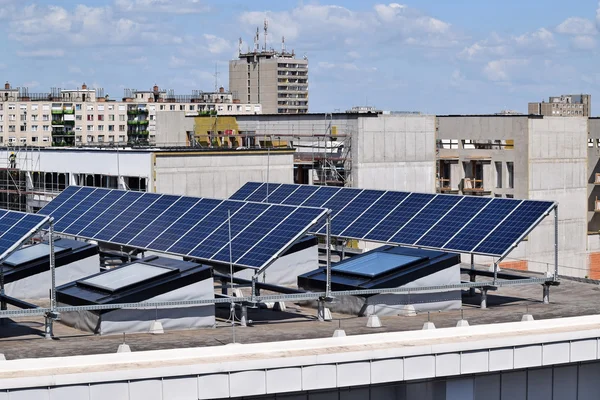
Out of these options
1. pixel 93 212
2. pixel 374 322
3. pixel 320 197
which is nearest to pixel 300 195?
pixel 320 197

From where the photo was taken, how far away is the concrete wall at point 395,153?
78875 mm

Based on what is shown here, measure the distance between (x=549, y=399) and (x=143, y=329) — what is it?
1153 cm

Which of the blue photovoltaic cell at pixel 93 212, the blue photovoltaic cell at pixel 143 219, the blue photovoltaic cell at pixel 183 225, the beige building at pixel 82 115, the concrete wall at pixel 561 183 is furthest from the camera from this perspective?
the beige building at pixel 82 115

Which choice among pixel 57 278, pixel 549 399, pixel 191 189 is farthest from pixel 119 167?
pixel 549 399

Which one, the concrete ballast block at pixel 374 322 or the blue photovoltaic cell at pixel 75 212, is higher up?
the blue photovoltaic cell at pixel 75 212

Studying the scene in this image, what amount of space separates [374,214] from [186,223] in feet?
25.5

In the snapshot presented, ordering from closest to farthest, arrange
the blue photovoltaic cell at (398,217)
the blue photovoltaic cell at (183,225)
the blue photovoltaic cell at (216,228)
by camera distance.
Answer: the blue photovoltaic cell at (216,228) < the blue photovoltaic cell at (183,225) < the blue photovoltaic cell at (398,217)

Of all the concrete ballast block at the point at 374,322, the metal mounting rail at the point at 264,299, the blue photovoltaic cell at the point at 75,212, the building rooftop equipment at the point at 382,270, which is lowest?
the concrete ballast block at the point at 374,322

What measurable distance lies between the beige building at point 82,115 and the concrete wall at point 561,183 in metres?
90.4

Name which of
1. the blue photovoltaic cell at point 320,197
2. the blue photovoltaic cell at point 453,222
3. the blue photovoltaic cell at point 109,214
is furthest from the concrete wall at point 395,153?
the blue photovoltaic cell at point 453,222

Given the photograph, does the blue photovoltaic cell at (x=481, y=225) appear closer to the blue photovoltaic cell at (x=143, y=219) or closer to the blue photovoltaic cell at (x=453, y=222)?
the blue photovoltaic cell at (x=453, y=222)

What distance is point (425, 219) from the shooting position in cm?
4247

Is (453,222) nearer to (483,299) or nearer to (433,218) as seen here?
(433,218)

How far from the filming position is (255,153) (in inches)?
2734
